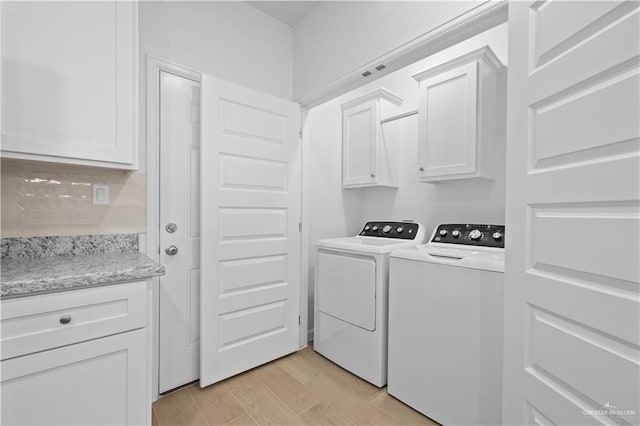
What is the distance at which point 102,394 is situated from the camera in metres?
1.09

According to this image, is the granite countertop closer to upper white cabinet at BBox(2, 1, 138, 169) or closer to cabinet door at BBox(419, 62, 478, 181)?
upper white cabinet at BBox(2, 1, 138, 169)

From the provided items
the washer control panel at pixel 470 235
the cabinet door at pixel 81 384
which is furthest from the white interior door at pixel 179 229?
the washer control panel at pixel 470 235

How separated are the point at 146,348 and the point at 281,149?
5.25ft

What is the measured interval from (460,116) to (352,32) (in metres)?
0.96

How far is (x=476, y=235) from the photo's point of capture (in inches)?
75.1

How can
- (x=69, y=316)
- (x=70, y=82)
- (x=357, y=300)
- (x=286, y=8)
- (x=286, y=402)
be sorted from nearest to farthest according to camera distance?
(x=69, y=316), (x=70, y=82), (x=286, y=402), (x=357, y=300), (x=286, y=8)

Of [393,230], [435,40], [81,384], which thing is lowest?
[81,384]

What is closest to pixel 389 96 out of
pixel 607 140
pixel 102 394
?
pixel 607 140

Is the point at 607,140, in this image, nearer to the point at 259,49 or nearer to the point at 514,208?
the point at 514,208

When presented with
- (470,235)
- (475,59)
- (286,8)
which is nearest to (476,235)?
(470,235)

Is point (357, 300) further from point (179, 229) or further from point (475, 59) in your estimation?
point (475, 59)

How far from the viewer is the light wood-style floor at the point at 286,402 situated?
1610 millimetres

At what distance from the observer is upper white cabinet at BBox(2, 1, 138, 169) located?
1137 mm

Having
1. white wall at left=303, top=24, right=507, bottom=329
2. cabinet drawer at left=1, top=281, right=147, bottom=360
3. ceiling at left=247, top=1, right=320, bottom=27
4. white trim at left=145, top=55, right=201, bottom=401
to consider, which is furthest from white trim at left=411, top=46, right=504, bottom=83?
cabinet drawer at left=1, top=281, right=147, bottom=360
